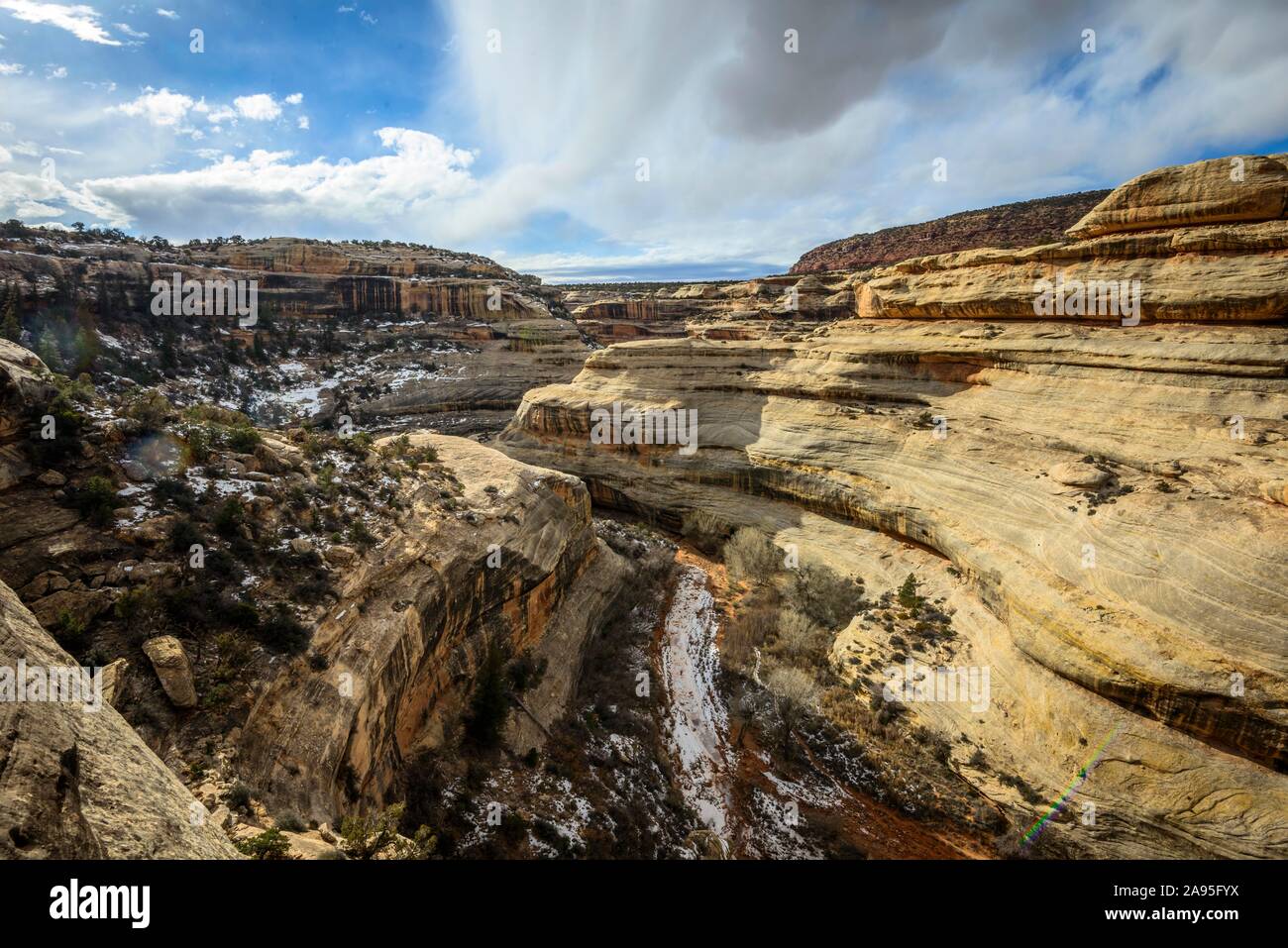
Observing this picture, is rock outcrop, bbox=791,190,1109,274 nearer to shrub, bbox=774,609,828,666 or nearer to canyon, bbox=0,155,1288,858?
canyon, bbox=0,155,1288,858

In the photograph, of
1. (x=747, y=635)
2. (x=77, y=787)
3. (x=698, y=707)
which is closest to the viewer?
(x=77, y=787)

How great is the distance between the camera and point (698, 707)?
45.8 feet

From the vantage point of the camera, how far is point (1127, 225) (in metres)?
15.8

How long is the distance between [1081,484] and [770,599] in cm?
897

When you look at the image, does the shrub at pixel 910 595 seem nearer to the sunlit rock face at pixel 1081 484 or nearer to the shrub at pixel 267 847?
the sunlit rock face at pixel 1081 484

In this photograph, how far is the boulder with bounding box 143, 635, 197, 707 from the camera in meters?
6.04

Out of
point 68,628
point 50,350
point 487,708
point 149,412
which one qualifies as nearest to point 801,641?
point 487,708

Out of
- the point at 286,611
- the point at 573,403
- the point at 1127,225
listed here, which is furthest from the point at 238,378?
the point at 1127,225

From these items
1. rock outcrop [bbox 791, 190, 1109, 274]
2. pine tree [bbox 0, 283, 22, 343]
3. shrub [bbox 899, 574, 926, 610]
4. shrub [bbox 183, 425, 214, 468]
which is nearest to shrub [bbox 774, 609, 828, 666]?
shrub [bbox 899, 574, 926, 610]

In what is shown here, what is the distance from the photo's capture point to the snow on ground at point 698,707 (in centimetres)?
1141

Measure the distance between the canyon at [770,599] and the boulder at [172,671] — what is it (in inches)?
1.7

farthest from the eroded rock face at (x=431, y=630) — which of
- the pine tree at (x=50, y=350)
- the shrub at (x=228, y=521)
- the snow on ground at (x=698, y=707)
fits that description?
the pine tree at (x=50, y=350)

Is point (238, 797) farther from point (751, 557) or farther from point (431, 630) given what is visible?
point (751, 557)

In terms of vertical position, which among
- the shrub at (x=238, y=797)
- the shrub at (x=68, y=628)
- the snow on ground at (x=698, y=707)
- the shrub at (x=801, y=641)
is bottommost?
the snow on ground at (x=698, y=707)
